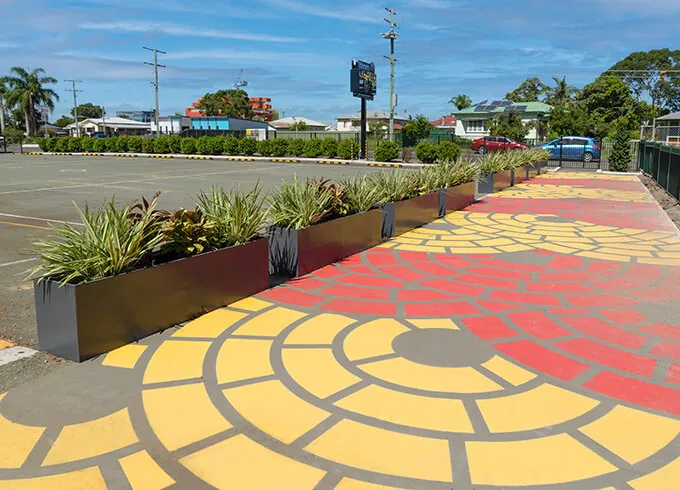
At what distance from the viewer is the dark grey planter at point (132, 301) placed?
13.3 feet

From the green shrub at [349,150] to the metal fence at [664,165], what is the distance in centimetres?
1569

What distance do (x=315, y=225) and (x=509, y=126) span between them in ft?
175

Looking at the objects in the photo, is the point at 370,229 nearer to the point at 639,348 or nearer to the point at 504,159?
the point at 639,348

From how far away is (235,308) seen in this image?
536 centimetres

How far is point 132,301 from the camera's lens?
4422 millimetres

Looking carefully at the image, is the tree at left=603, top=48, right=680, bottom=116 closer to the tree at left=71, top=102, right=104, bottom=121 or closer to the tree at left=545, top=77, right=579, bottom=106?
the tree at left=545, top=77, right=579, bottom=106

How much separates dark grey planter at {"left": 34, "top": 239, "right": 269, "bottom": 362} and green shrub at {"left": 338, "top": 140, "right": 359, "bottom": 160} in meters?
28.7

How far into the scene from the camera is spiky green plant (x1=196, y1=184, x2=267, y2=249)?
18.4ft

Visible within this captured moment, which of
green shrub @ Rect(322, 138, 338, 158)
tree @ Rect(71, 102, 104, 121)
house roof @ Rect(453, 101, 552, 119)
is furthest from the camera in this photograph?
tree @ Rect(71, 102, 104, 121)

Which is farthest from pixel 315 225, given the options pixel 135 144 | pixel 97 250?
pixel 135 144

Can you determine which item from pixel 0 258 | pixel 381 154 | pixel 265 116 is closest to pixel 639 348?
pixel 0 258

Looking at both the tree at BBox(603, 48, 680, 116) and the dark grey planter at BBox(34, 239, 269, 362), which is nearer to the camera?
the dark grey planter at BBox(34, 239, 269, 362)

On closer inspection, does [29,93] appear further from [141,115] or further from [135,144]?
[141,115]

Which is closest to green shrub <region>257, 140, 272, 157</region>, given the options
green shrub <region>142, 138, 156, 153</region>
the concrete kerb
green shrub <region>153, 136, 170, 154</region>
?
the concrete kerb
